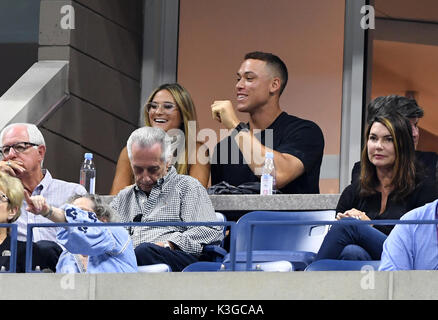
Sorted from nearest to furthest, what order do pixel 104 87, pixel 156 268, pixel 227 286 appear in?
1. pixel 227 286
2. pixel 156 268
3. pixel 104 87

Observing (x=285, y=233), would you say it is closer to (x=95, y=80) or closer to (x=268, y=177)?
(x=268, y=177)

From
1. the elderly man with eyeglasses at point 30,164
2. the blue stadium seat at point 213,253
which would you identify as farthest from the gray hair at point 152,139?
the blue stadium seat at point 213,253

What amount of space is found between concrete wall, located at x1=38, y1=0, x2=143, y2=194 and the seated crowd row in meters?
1.29

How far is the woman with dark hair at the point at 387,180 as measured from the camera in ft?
25.5

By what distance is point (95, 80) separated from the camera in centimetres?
1091

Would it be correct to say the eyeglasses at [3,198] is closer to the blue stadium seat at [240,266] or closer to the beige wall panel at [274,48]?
the blue stadium seat at [240,266]

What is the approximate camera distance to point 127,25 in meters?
11.4

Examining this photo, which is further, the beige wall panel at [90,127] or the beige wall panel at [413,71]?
the beige wall panel at [413,71]

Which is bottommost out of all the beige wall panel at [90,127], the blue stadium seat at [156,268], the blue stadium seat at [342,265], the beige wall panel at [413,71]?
the blue stadium seat at [156,268]

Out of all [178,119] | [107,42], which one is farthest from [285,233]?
[107,42]

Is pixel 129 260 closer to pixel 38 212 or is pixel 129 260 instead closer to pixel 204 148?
pixel 38 212

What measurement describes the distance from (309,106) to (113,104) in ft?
4.94

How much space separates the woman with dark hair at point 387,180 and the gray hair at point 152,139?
1.01 meters

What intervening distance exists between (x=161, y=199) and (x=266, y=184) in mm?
798
